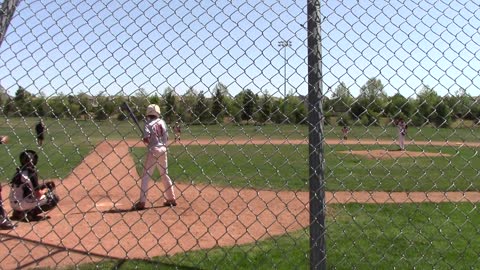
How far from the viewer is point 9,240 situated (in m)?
5.94

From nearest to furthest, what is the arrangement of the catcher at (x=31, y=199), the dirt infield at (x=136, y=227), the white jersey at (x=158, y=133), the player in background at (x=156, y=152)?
1. the dirt infield at (x=136, y=227)
2. the catcher at (x=31, y=199)
3. the player in background at (x=156, y=152)
4. the white jersey at (x=158, y=133)

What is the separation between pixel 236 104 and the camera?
3.19 metres

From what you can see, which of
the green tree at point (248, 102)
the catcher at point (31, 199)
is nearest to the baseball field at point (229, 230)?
the catcher at point (31, 199)

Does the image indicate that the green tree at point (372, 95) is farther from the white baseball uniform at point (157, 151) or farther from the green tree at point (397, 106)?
the white baseball uniform at point (157, 151)

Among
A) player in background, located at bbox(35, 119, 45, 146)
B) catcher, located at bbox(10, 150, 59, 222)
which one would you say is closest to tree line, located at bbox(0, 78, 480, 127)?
player in background, located at bbox(35, 119, 45, 146)

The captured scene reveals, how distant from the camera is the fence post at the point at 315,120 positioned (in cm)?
293

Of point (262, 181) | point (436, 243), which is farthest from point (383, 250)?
point (262, 181)

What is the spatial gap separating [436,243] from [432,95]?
2838mm

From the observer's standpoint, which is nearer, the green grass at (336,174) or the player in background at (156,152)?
the player in background at (156,152)

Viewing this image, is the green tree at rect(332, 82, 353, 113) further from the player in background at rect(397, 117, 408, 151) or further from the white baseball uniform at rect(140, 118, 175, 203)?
the white baseball uniform at rect(140, 118, 175, 203)

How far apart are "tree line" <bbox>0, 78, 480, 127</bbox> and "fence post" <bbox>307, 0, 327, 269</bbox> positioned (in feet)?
0.40

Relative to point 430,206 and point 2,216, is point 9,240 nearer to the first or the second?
point 2,216

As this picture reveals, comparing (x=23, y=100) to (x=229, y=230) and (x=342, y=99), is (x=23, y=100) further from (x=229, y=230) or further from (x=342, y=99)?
(x=229, y=230)

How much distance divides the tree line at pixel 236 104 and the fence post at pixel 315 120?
0.12 m
